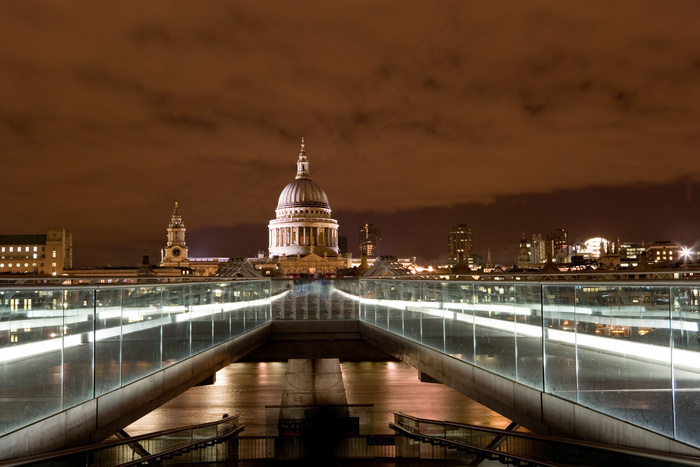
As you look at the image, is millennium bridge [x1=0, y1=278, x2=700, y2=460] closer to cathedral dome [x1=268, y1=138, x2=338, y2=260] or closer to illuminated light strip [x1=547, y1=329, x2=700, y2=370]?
illuminated light strip [x1=547, y1=329, x2=700, y2=370]

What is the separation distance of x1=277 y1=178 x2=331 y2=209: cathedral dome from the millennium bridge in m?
179

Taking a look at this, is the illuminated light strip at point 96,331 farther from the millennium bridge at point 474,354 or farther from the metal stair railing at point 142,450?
the metal stair railing at point 142,450

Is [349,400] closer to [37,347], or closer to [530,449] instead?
[530,449]

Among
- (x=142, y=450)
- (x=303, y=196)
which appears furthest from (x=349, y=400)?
(x=303, y=196)

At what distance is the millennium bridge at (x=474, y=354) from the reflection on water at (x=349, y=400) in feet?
47.4

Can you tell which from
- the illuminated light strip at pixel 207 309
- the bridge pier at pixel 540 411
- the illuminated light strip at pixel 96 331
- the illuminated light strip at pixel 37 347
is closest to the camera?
the bridge pier at pixel 540 411

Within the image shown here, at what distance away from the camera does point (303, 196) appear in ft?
636

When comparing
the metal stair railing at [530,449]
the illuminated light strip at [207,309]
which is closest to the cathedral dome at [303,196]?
the illuminated light strip at [207,309]

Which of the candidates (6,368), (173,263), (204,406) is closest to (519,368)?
(6,368)

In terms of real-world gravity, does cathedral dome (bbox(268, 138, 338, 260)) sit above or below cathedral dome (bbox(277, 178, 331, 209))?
below

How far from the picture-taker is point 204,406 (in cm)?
3209

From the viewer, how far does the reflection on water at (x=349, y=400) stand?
27625mm

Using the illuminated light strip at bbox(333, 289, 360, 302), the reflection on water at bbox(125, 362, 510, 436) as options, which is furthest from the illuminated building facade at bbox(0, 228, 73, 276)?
the illuminated light strip at bbox(333, 289, 360, 302)

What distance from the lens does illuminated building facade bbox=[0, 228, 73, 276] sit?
630 feet
